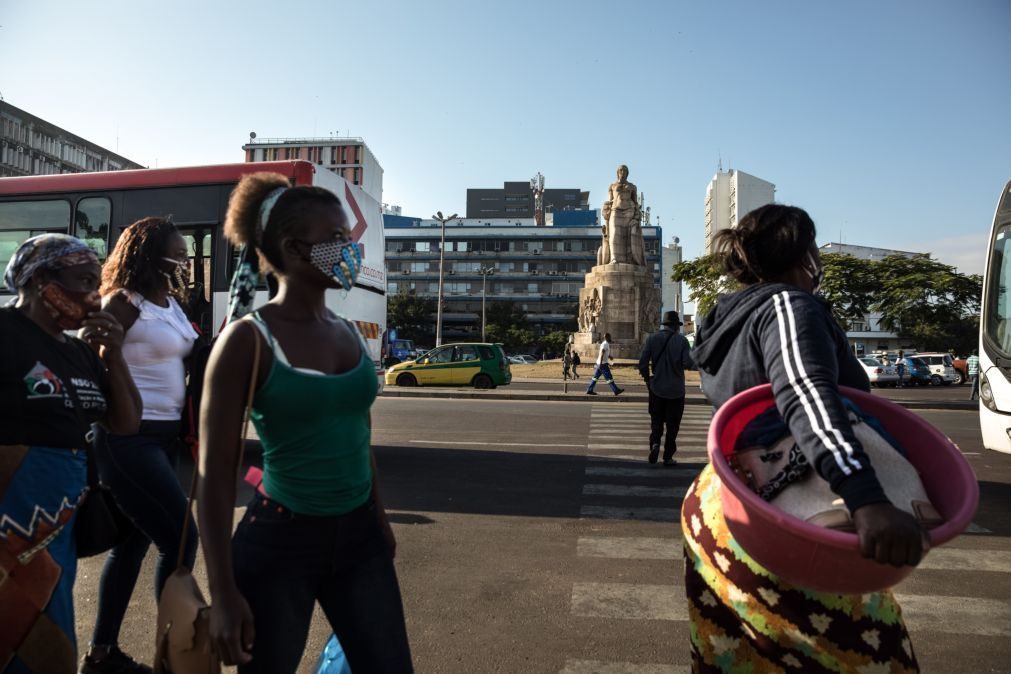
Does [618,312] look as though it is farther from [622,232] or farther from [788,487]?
[788,487]

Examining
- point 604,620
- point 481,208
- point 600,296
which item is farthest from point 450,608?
point 481,208

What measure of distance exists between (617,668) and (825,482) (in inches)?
79.2

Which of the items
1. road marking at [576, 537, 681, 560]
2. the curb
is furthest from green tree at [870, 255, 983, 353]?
road marking at [576, 537, 681, 560]

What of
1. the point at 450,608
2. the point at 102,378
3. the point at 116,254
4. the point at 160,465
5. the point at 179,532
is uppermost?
the point at 116,254

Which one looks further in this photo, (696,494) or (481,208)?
(481,208)

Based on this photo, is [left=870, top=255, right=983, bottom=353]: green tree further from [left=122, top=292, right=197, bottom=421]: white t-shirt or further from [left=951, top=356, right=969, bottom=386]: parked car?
[left=122, top=292, right=197, bottom=421]: white t-shirt

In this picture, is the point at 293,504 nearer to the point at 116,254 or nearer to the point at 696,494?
the point at 696,494

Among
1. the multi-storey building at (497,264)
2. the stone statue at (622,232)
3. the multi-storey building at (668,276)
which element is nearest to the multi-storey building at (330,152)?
the multi-storey building at (497,264)

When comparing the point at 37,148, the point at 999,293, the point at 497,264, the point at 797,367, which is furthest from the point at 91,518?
the point at 497,264

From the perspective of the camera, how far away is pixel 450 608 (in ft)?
13.6

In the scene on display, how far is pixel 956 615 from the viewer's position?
4.05 metres

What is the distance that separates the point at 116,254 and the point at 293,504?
2007mm

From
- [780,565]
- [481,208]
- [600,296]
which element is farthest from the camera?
[481,208]

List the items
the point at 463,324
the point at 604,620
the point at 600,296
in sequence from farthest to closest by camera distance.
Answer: the point at 463,324 → the point at 600,296 → the point at 604,620
